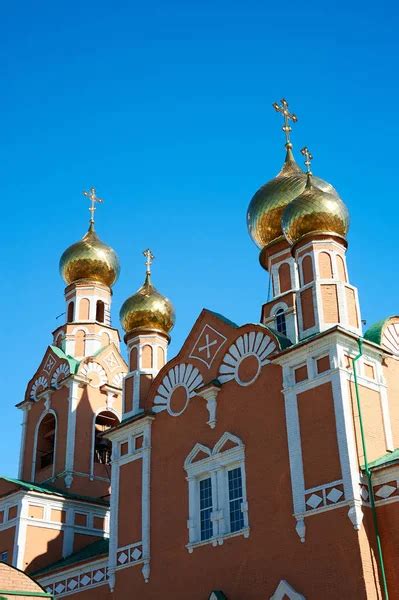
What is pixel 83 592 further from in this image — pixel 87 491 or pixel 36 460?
pixel 36 460

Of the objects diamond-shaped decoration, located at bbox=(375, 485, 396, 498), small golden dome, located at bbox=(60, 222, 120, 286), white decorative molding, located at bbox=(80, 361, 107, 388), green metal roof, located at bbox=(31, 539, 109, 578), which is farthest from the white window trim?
small golden dome, located at bbox=(60, 222, 120, 286)

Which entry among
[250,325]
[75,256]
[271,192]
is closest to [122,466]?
[250,325]

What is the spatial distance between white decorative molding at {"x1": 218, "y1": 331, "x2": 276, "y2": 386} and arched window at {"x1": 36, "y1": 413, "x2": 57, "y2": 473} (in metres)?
7.96

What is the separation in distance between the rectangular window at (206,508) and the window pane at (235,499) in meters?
0.59

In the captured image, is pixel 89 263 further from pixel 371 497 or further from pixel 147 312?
pixel 371 497

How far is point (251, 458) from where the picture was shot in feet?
47.6

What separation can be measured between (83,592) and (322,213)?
9622 millimetres

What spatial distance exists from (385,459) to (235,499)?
303 cm

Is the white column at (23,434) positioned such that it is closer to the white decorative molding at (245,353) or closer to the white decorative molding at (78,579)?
the white decorative molding at (78,579)

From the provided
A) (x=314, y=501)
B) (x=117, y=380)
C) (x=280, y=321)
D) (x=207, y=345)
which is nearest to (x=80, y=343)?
(x=117, y=380)

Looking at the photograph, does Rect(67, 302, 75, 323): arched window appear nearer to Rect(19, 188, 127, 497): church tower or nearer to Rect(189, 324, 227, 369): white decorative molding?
Rect(19, 188, 127, 497): church tower

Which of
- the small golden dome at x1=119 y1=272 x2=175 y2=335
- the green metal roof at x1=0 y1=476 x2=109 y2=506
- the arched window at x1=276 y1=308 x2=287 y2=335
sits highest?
the small golden dome at x1=119 y1=272 x2=175 y2=335

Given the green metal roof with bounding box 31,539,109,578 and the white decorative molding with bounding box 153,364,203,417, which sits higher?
the white decorative molding with bounding box 153,364,203,417

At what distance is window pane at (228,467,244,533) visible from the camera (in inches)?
567
